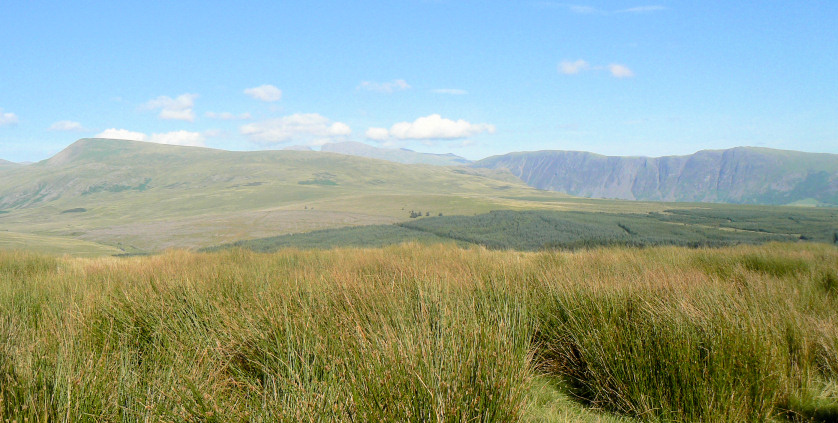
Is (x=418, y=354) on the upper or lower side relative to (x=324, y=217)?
upper

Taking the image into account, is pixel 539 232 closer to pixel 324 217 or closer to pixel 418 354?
pixel 418 354

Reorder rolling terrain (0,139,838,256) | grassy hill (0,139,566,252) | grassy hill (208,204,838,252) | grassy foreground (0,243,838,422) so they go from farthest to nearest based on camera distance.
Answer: grassy hill (0,139,566,252) < rolling terrain (0,139,838,256) < grassy hill (208,204,838,252) < grassy foreground (0,243,838,422)

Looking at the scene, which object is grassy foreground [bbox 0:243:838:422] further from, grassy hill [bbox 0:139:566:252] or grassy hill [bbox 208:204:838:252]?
grassy hill [bbox 0:139:566:252]

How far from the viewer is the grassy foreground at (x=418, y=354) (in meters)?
2.45

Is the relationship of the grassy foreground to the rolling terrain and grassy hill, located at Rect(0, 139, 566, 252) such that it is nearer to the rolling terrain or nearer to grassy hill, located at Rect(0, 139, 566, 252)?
the rolling terrain

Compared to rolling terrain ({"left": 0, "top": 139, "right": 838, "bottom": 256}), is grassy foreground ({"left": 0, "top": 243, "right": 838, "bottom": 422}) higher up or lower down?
higher up

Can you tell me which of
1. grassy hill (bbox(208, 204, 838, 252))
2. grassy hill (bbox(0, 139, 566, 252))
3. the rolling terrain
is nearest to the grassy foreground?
the rolling terrain

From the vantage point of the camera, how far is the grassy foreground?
8.04ft

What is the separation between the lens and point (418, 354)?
263 cm

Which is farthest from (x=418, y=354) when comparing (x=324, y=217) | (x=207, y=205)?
(x=207, y=205)

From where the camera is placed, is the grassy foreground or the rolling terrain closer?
the grassy foreground

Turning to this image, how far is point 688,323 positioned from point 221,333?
3.89 metres

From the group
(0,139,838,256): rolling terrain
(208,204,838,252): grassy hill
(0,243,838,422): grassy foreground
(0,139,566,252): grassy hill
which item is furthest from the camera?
(0,139,566,252): grassy hill

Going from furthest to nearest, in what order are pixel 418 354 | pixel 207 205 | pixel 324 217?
pixel 207 205 < pixel 324 217 < pixel 418 354
